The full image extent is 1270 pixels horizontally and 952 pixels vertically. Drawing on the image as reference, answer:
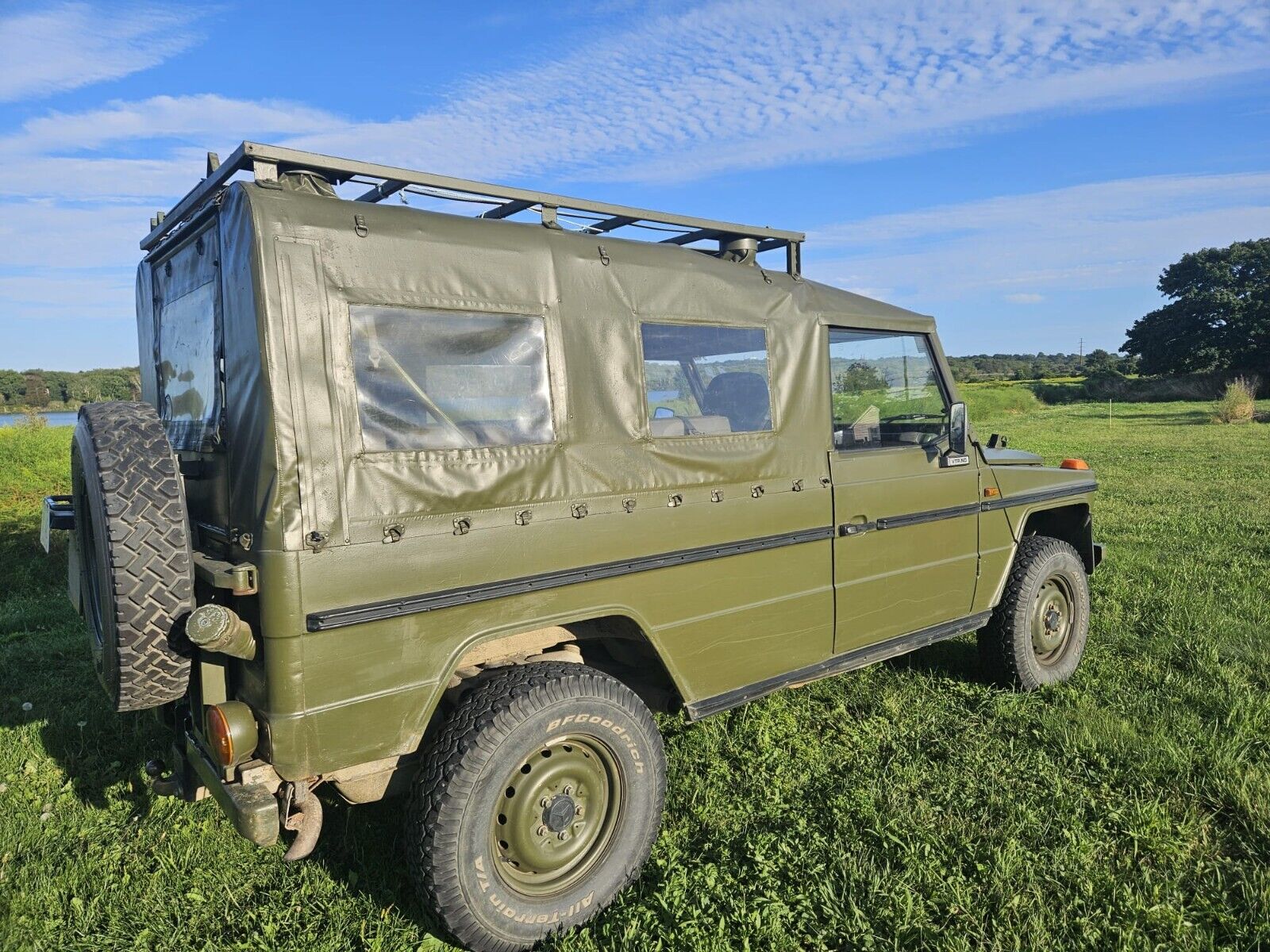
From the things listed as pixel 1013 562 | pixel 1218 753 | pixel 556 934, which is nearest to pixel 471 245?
pixel 556 934

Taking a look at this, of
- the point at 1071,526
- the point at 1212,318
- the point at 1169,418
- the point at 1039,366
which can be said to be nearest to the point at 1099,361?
the point at 1039,366

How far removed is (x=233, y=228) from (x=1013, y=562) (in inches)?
174

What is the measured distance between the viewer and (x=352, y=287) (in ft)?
8.96

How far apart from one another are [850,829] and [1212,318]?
2093 inches

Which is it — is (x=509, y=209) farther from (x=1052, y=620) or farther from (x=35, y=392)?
(x=35, y=392)

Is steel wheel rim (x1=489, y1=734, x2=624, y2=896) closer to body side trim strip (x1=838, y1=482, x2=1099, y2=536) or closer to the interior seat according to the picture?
the interior seat

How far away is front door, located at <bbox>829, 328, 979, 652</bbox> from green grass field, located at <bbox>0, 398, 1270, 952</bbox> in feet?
2.24

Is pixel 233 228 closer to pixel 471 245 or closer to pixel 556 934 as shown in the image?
pixel 471 245

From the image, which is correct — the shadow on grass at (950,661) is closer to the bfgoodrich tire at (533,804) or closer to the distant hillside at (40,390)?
the bfgoodrich tire at (533,804)

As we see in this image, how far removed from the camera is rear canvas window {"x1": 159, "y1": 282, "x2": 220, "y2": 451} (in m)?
3.01

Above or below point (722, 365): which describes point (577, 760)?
below

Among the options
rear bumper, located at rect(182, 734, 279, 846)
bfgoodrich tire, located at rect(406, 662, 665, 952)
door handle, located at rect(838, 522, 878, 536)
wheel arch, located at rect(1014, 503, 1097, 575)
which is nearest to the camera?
rear bumper, located at rect(182, 734, 279, 846)

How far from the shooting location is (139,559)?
8.45ft

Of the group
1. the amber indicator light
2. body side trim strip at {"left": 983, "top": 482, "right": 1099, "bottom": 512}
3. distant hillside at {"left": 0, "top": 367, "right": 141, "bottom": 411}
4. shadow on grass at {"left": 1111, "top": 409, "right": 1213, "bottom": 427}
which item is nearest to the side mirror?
body side trim strip at {"left": 983, "top": 482, "right": 1099, "bottom": 512}
